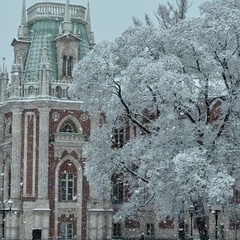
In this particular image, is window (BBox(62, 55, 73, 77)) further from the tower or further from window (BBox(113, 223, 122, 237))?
window (BBox(113, 223, 122, 237))

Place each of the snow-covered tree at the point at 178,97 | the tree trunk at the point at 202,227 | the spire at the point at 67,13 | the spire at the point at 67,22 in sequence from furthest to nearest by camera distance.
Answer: the spire at the point at 67,13
the spire at the point at 67,22
the tree trunk at the point at 202,227
the snow-covered tree at the point at 178,97

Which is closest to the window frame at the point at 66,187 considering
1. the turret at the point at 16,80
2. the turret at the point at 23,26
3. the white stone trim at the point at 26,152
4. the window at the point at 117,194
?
the white stone trim at the point at 26,152

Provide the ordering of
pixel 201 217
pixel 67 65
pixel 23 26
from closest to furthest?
1. pixel 201 217
2. pixel 67 65
3. pixel 23 26

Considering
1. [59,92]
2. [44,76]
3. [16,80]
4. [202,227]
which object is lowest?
[202,227]

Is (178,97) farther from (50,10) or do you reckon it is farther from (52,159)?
(50,10)

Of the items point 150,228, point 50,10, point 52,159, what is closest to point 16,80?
point 52,159

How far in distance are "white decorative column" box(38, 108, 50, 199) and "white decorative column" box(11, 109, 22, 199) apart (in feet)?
4.67

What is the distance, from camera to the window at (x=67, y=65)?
4825cm

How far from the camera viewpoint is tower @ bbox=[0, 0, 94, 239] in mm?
45219

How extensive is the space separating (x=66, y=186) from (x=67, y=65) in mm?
8565

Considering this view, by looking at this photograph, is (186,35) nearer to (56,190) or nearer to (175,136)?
(175,136)

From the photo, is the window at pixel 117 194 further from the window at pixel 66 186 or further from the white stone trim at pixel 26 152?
the white stone trim at pixel 26 152

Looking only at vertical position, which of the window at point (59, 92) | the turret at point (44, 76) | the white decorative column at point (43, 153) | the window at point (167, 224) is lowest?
the window at point (167, 224)

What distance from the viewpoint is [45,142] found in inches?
1797
